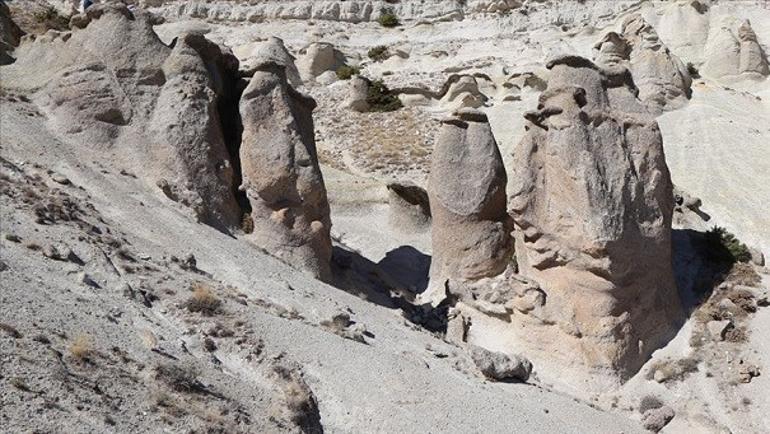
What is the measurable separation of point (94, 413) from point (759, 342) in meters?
12.5

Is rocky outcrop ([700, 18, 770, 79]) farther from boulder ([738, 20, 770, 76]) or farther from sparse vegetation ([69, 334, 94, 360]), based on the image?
sparse vegetation ([69, 334, 94, 360])

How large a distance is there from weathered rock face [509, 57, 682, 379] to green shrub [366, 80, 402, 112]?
64.4 feet

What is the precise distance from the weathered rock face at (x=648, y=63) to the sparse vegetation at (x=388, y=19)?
789 inches

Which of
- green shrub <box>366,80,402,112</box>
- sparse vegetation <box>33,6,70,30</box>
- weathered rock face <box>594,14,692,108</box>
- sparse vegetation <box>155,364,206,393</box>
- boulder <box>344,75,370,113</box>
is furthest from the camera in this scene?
green shrub <box>366,80,402,112</box>

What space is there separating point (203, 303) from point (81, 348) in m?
3.02

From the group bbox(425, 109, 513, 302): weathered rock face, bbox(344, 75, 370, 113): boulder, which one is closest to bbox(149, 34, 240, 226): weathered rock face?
bbox(425, 109, 513, 302): weathered rock face

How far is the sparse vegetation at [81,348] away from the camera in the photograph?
859cm

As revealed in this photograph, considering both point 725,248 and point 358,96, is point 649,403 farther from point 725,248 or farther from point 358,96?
point 358,96

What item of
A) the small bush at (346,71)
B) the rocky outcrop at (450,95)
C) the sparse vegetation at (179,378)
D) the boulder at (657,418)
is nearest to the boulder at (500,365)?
the boulder at (657,418)

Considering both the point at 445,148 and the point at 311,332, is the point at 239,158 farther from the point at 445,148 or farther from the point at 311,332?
the point at 311,332

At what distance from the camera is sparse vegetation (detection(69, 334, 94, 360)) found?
338 inches

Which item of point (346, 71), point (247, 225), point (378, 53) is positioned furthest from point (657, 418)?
point (378, 53)

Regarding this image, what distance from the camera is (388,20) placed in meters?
55.4

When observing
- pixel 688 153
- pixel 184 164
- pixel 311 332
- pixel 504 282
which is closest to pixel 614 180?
pixel 504 282
